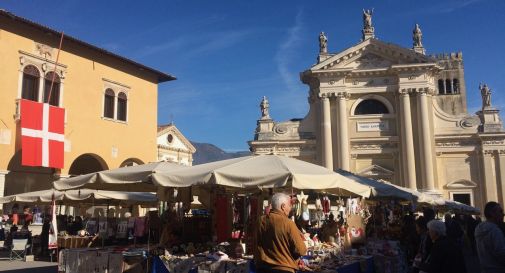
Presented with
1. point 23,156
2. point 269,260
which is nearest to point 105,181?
point 269,260

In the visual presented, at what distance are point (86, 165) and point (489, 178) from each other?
879 inches

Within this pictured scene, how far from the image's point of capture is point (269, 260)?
458 cm

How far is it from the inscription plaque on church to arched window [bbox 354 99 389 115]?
78cm

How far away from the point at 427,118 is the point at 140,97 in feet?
56.0

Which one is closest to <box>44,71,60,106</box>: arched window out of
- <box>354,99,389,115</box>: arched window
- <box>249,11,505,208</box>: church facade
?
<box>249,11,505,208</box>: church facade

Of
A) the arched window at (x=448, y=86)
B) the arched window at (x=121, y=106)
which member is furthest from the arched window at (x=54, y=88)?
the arched window at (x=448, y=86)

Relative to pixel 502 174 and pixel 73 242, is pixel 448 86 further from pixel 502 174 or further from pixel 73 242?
pixel 73 242

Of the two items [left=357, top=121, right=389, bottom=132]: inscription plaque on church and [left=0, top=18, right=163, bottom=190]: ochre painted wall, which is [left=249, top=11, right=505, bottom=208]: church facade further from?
[left=0, top=18, right=163, bottom=190]: ochre painted wall

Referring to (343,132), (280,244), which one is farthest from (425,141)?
(280,244)

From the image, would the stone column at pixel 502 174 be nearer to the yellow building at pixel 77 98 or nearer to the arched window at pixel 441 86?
the yellow building at pixel 77 98

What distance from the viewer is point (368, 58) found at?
30547 millimetres

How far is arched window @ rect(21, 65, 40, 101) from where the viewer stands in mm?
18234

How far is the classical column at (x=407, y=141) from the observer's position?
28641mm

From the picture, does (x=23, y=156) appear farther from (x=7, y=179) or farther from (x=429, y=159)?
(x=429, y=159)
